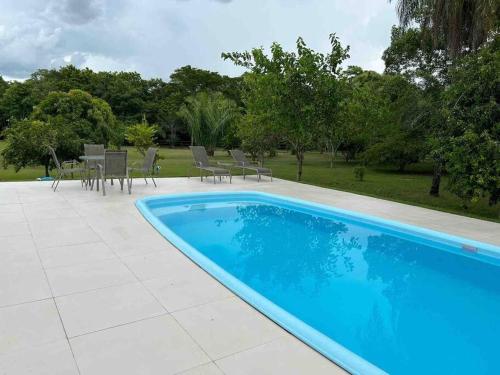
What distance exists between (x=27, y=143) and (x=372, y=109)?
12117 mm

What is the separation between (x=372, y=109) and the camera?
44.8 feet

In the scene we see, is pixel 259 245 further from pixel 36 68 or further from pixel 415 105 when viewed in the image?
pixel 36 68

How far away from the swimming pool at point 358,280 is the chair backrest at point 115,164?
1.19m

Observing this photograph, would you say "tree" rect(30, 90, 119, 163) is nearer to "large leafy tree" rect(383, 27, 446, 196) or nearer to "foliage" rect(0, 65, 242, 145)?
"large leafy tree" rect(383, 27, 446, 196)

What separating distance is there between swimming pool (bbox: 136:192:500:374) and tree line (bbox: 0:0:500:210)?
8.79ft

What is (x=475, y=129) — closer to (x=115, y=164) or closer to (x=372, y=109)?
(x=372, y=109)

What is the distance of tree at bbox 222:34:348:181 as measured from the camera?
451 inches

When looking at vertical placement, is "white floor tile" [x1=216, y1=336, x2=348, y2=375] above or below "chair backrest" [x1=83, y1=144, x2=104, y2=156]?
below

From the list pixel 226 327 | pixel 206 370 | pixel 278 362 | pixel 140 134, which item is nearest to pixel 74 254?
pixel 226 327

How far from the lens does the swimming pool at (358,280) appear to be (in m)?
3.05

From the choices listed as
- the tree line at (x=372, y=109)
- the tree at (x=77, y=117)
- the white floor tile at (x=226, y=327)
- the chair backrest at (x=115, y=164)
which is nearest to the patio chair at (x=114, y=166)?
the chair backrest at (x=115, y=164)

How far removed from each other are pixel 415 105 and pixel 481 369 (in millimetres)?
11722

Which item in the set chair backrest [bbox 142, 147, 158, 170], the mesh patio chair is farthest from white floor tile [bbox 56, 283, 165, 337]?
chair backrest [bbox 142, 147, 158, 170]

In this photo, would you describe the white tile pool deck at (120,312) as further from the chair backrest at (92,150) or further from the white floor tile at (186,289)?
the chair backrest at (92,150)
